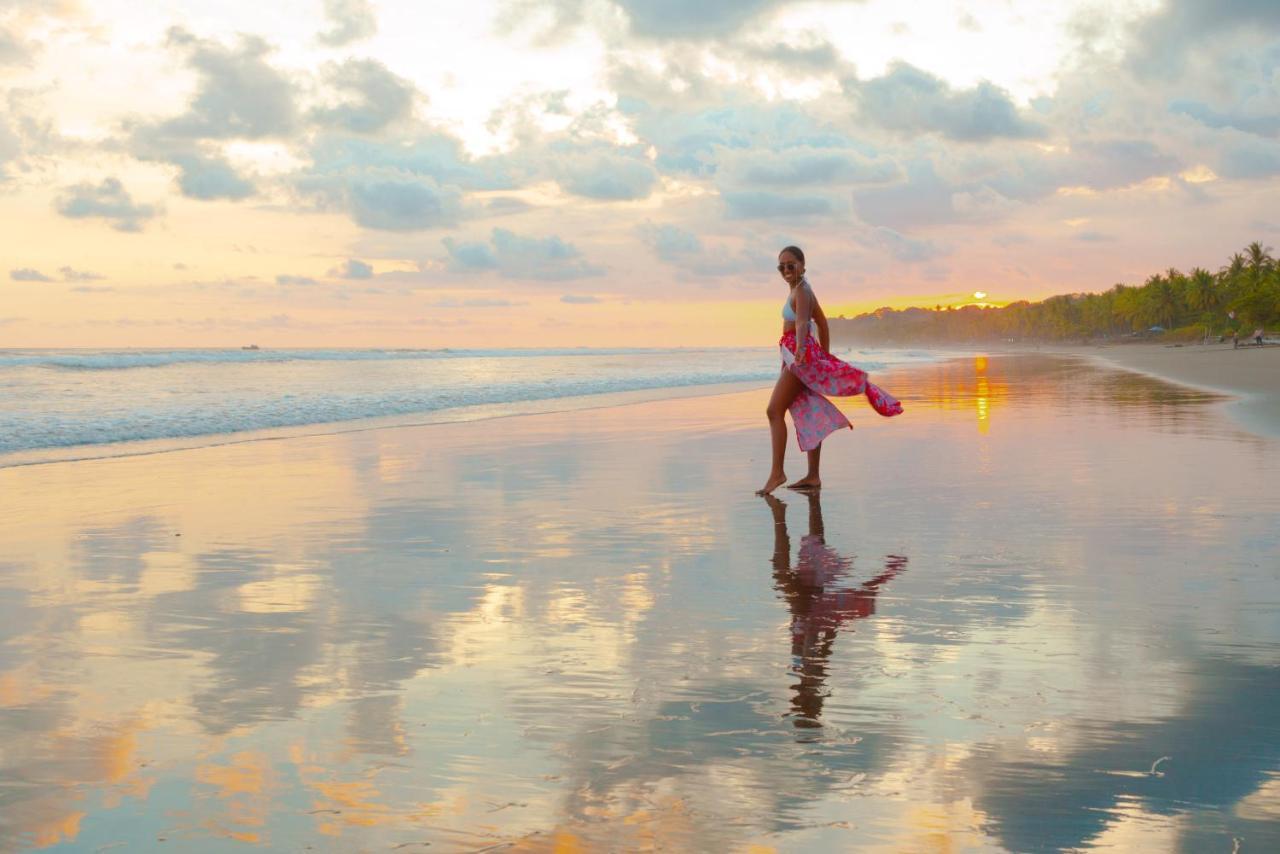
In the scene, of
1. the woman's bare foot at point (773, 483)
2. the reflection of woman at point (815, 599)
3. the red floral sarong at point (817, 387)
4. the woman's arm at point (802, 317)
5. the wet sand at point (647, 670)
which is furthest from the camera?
the red floral sarong at point (817, 387)

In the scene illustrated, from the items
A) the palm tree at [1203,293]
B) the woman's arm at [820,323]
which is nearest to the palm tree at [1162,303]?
the palm tree at [1203,293]

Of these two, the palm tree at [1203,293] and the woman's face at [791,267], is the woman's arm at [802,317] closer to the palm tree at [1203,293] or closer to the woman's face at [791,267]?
the woman's face at [791,267]

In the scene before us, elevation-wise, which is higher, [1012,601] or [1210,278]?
[1210,278]

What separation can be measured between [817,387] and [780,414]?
16.7 inches

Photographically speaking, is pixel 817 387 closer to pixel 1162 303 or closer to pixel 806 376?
pixel 806 376

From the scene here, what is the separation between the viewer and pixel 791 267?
10.5 m

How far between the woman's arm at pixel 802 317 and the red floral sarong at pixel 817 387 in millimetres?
70

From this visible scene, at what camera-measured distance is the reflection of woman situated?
13.6 ft

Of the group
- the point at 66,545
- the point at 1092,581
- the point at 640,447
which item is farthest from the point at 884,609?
the point at 640,447

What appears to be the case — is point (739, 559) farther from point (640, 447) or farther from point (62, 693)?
point (640, 447)

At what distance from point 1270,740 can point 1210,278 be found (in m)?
170

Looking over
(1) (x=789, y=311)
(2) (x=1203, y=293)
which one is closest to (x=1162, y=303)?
(2) (x=1203, y=293)

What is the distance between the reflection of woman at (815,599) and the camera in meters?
4.14

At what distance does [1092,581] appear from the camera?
6.02 m
